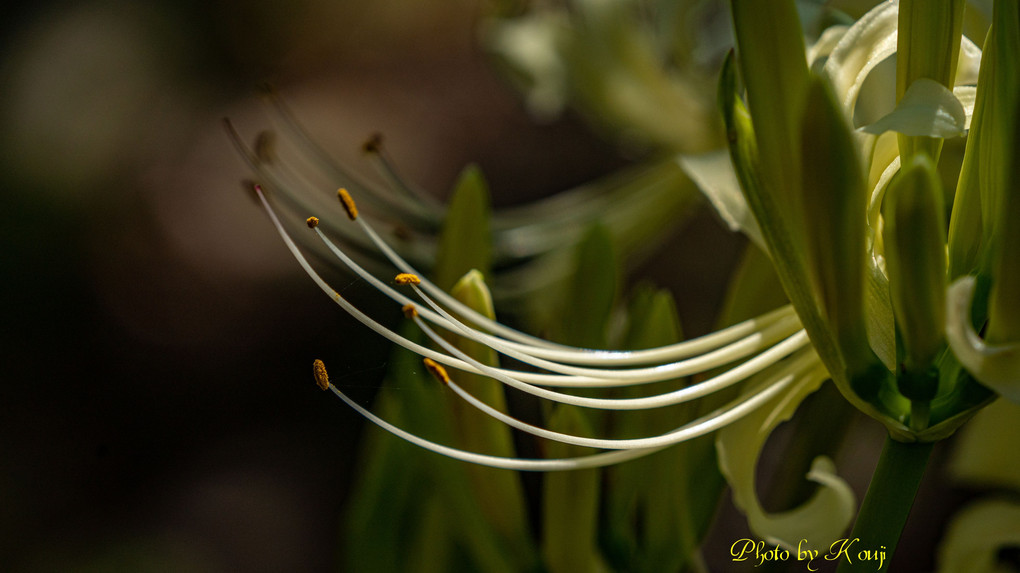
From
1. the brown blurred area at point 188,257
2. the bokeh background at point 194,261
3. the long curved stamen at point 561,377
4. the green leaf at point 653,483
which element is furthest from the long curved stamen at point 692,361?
the brown blurred area at point 188,257

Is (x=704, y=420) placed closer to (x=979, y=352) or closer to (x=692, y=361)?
(x=692, y=361)

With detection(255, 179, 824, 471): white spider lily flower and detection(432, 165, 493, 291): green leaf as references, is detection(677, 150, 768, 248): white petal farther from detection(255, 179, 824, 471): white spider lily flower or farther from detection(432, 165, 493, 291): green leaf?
detection(432, 165, 493, 291): green leaf

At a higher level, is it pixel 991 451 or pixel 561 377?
pixel 561 377

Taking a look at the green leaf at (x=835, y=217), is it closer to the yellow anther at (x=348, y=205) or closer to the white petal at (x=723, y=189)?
the white petal at (x=723, y=189)

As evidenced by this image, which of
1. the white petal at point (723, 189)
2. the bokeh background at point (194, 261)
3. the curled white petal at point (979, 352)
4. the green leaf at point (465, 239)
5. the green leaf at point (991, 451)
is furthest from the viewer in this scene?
the bokeh background at point (194, 261)

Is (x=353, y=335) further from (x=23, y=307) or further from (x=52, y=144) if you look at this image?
(x=52, y=144)

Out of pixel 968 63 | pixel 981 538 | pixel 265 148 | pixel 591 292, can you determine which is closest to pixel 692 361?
pixel 591 292

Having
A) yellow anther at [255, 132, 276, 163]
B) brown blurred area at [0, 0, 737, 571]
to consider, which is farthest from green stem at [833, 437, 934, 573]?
brown blurred area at [0, 0, 737, 571]
